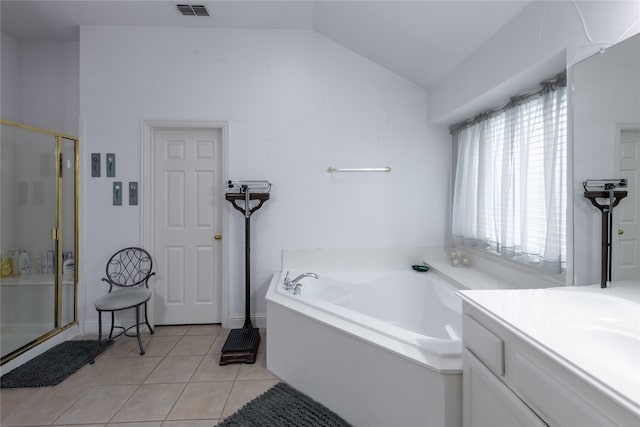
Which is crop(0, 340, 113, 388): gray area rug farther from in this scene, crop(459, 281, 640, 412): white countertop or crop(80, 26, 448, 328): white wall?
crop(459, 281, 640, 412): white countertop

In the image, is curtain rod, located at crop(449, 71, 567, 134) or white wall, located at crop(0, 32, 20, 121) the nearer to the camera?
curtain rod, located at crop(449, 71, 567, 134)

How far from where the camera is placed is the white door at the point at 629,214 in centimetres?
98

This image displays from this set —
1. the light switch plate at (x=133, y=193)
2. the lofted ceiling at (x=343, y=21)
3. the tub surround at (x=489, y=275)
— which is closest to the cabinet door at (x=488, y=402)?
the tub surround at (x=489, y=275)

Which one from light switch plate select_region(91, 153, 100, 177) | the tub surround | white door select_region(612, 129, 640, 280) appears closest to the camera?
white door select_region(612, 129, 640, 280)

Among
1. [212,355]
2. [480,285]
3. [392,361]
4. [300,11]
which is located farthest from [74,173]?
[480,285]

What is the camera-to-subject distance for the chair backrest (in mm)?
2596

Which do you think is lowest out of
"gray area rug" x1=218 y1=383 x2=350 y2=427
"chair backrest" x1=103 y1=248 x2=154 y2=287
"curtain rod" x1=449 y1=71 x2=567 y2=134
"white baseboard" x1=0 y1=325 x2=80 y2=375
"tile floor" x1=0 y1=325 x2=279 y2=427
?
"tile floor" x1=0 y1=325 x2=279 y2=427

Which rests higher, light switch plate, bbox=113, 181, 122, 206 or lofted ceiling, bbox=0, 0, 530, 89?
lofted ceiling, bbox=0, 0, 530, 89

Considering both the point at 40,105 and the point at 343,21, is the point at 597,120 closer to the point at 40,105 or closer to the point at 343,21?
the point at 343,21

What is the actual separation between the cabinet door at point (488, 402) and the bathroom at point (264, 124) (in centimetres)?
169

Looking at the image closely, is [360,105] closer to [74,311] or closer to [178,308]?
[178,308]

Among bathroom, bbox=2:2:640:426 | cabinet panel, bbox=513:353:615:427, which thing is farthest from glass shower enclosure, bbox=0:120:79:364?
cabinet panel, bbox=513:353:615:427

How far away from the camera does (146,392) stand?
1800mm

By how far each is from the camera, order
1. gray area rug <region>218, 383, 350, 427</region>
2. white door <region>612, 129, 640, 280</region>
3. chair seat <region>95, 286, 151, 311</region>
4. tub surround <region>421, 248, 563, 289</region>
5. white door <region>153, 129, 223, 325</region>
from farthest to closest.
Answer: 1. white door <region>153, 129, 223, 325</region>
2. chair seat <region>95, 286, 151, 311</region>
3. tub surround <region>421, 248, 563, 289</region>
4. gray area rug <region>218, 383, 350, 427</region>
5. white door <region>612, 129, 640, 280</region>
